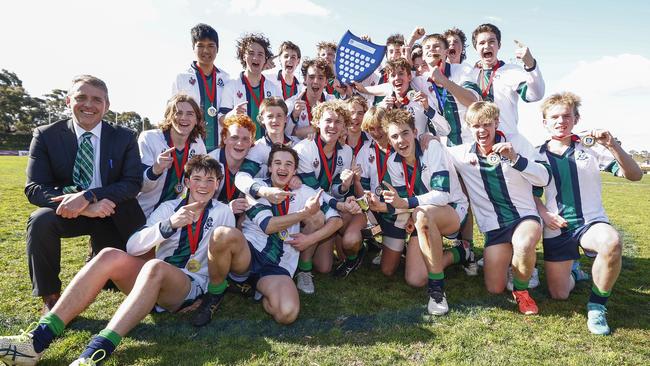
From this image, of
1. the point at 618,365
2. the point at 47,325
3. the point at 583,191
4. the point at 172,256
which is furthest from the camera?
the point at 583,191

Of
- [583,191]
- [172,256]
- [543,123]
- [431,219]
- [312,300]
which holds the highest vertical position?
[543,123]

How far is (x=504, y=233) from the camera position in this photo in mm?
4316

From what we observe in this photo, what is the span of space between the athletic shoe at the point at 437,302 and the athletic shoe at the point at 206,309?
1.94 meters

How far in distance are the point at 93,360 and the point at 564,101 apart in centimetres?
461

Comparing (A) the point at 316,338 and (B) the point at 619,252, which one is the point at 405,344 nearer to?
(A) the point at 316,338

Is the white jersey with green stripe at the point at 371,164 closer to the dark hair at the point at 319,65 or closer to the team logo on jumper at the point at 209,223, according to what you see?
the dark hair at the point at 319,65

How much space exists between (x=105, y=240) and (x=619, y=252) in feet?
15.6

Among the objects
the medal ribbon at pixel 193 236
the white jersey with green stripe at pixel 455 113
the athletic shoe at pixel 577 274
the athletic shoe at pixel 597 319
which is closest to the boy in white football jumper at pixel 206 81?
the medal ribbon at pixel 193 236

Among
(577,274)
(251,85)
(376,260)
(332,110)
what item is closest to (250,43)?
(251,85)

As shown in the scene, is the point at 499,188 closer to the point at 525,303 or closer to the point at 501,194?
the point at 501,194

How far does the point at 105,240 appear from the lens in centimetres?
390

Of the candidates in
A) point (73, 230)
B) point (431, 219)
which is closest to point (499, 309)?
point (431, 219)

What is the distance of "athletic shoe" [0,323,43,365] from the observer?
2.59 metres

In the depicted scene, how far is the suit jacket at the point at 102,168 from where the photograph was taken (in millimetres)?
3549
